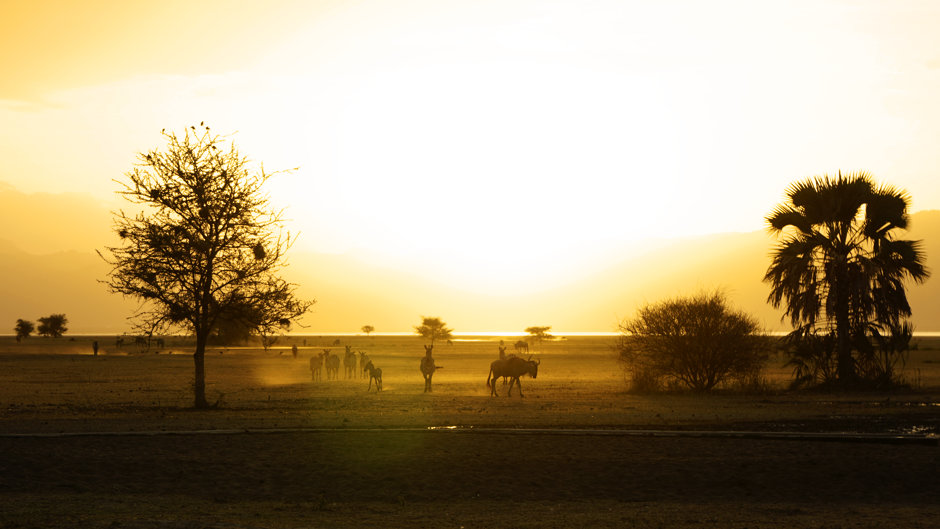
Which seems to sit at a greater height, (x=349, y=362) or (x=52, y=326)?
(x=52, y=326)

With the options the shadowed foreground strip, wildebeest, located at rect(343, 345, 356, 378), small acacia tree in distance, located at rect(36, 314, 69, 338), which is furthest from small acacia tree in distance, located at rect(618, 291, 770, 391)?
small acacia tree in distance, located at rect(36, 314, 69, 338)

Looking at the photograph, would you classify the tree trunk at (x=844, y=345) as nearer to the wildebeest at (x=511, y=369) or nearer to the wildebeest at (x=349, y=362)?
the wildebeest at (x=511, y=369)

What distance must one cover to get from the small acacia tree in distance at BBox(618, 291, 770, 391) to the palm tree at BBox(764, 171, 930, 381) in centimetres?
241

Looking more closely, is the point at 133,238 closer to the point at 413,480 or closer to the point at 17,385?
the point at 413,480

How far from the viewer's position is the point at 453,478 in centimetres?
1734

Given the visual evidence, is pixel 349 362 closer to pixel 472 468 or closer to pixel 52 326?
pixel 472 468

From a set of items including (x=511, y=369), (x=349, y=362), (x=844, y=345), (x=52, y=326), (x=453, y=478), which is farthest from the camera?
(x=52, y=326)

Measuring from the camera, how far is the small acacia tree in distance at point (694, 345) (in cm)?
3731

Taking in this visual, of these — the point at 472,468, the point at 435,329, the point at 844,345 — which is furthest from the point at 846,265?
the point at 435,329

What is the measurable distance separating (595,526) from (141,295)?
2049cm

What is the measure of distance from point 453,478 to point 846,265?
87.4ft

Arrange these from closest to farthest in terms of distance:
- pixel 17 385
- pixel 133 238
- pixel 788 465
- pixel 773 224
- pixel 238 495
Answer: pixel 238 495
pixel 788 465
pixel 133 238
pixel 773 224
pixel 17 385

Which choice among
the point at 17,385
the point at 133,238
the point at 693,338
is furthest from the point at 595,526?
the point at 17,385

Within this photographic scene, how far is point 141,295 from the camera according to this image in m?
29.6
